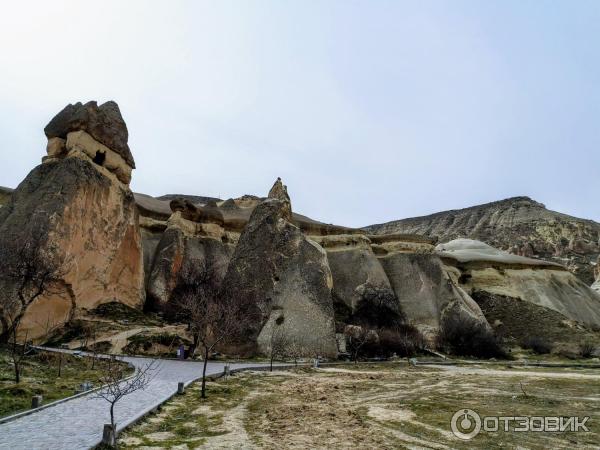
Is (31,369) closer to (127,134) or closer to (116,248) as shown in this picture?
(116,248)

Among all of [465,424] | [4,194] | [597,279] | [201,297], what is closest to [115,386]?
[465,424]

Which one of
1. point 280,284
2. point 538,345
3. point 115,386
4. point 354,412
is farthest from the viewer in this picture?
point 538,345

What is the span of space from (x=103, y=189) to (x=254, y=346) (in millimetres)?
Result: 13625

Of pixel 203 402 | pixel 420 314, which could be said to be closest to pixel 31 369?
pixel 203 402

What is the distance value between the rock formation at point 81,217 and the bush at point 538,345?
96.5 feet

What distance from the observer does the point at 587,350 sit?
33.7m

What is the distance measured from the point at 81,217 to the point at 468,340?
2682cm

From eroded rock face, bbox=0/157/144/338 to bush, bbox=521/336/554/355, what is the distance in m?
29.4

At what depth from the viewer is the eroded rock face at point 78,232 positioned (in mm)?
24016

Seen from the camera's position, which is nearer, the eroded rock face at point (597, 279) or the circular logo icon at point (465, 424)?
the circular logo icon at point (465, 424)

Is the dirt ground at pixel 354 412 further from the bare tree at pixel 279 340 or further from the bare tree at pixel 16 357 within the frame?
the bare tree at pixel 279 340

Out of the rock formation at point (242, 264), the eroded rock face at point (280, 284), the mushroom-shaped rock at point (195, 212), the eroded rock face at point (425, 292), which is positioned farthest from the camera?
the mushroom-shaped rock at point (195, 212)

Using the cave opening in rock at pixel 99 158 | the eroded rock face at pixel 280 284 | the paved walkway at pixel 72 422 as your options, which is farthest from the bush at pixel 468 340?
the cave opening in rock at pixel 99 158

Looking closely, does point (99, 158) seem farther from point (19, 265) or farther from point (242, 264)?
point (19, 265)
